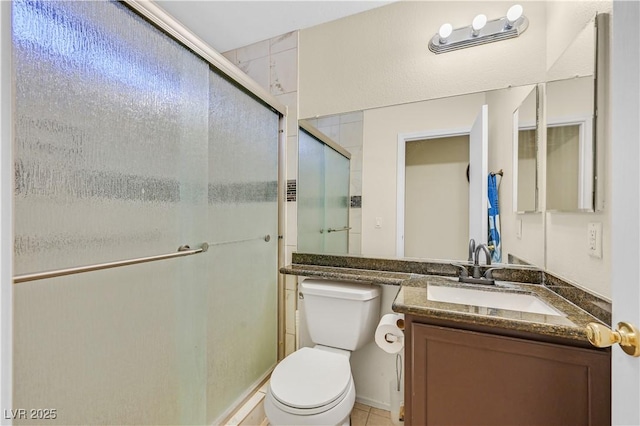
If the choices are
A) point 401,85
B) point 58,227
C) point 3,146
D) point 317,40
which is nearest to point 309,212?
point 401,85

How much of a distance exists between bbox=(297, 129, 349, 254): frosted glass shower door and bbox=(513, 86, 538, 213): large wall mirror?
915 millimetres

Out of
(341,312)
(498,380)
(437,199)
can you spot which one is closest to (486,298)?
(498,380)

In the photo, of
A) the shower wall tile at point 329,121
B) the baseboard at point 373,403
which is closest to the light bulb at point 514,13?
the shower wall tile at point 329,121

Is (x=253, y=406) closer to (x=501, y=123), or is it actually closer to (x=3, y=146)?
(x=3, y=146)

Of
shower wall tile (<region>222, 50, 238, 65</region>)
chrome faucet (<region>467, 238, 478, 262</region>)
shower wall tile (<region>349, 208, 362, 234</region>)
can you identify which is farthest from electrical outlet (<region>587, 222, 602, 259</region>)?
shower wall tile (<region>222, 50, 238, 65</region>)

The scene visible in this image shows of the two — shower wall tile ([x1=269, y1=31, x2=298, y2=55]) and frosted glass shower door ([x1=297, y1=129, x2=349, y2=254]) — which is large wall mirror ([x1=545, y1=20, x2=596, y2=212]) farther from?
shower wall tile ([x1=269, y1=31, x2=298, y2=55])

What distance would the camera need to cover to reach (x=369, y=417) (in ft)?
5.12

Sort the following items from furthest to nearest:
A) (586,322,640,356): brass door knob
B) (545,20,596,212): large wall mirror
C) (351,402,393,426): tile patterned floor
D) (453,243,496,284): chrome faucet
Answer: (351,402,393,426): tile patterned floor, (453,243,496,284): chrome faucet, (545,20,596,212): large wall mirror, (586,322,640,356): brass door knob

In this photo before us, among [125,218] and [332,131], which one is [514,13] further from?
[125,218]

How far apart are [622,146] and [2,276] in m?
1.23

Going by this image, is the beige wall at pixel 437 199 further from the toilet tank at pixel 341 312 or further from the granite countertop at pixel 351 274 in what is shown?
the toilet tank at pixel 341 312

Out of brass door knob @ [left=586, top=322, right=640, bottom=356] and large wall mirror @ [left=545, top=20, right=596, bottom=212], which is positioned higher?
large wall mirror @ [left=545, top=20, right=596, bottom=212]

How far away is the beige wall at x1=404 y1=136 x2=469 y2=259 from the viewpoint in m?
1.49

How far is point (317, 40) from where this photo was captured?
1.77 m
